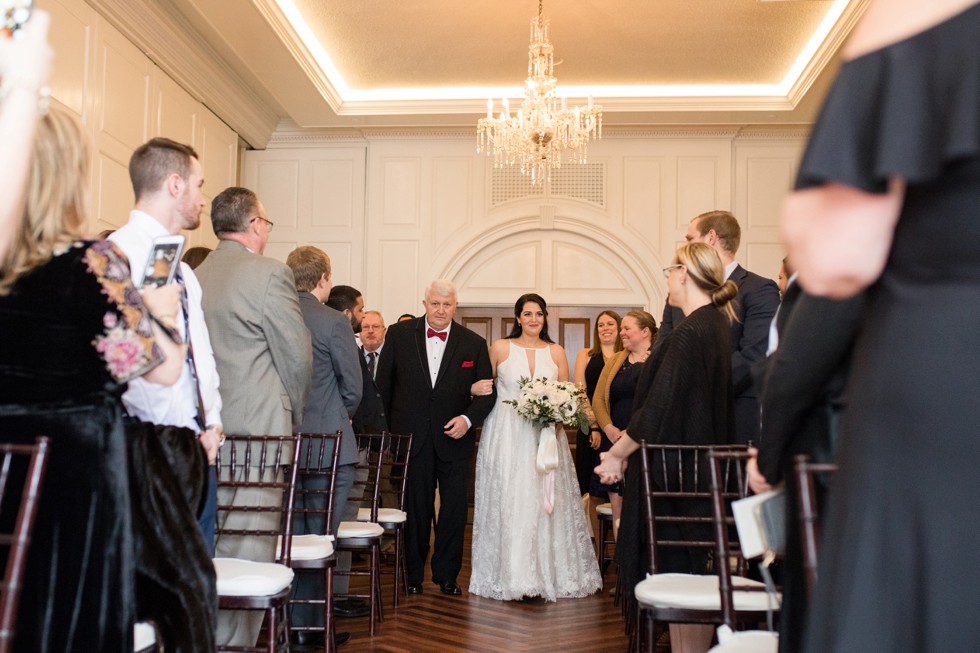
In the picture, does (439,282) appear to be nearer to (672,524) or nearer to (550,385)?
(550,385)

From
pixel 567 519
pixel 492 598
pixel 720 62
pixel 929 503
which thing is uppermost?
pixel 720 62

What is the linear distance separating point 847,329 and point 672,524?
6.62 ft

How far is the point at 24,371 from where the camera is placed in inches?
69.9

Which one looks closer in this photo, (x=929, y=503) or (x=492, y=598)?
(x=929, y=503)

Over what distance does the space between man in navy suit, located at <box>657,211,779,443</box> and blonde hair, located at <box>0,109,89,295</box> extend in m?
2.66

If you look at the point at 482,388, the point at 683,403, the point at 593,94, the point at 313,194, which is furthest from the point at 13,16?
the point at 313,194

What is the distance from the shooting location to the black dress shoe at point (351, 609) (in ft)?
15.9

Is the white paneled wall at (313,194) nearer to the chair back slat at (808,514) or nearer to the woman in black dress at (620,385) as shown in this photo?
the woman in black dress at (620,385)

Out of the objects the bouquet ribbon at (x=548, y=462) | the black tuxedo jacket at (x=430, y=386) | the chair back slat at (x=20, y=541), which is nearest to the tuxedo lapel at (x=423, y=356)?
the black tuxedo jacket at (x=430, y=386)

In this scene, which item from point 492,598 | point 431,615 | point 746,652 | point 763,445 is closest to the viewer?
point 763,445


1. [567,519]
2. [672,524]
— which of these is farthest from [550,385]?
[672,524]

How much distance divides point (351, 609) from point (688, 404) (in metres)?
2.69

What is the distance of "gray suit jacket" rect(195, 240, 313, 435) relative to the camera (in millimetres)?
3518

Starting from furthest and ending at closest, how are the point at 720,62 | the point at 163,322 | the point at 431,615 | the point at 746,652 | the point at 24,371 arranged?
the point at 720,62 → the point at 431,615 → the point at 163,322 → the point at 746,652 → the point at 24,371
